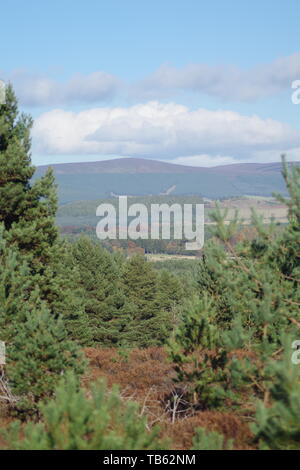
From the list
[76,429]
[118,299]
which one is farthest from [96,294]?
[76,429]

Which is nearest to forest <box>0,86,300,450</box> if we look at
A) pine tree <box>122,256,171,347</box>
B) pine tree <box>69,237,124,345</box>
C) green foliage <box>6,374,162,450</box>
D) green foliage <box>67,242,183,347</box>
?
green foliage <box>6,374,162,450</box>

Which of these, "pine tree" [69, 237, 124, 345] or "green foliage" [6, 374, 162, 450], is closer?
"green foliage" [6, 374, 162, 450]

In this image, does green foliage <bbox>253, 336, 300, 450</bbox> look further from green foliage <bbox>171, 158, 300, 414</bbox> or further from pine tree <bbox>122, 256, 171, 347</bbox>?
pine tree <bbox>122, 256, 171, 347</bbox>

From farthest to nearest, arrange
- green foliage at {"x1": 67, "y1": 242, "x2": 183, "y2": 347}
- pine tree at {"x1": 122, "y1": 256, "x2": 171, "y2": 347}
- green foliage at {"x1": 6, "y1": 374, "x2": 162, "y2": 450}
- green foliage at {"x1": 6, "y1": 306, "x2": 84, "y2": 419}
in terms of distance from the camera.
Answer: pine tree at {"x1": 122, "y1": 256, "x2": 171, "y2": 347}
green foliage at {"x1": 67, "y1": 242, "x2": 183, "y2": 347}
green foliage at {"x1": 6, "y1": 306, "x2": 84, "y2": 419}
green foliage at {"x1": 6, "y1": 374, "x2": 162, "y2": 450}

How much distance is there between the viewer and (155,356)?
1823 centimetres

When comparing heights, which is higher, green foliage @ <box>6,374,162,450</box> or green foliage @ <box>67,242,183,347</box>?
green foliage @ <box>6,374,162,450</box>

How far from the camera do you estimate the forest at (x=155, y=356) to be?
17.3 feet

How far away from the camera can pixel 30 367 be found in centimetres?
821

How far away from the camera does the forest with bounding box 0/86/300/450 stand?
5.28 m

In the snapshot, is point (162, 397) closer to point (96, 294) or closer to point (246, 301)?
point (246, 301)

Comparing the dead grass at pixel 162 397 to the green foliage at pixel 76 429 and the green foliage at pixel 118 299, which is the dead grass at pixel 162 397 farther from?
the green foliage at pixel 118 299

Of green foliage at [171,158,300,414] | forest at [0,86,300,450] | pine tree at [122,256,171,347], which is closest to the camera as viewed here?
forest at [0,86,300,450]

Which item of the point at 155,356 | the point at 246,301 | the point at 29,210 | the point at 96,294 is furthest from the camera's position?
the point at 96,294
